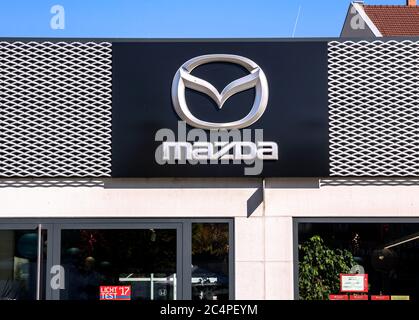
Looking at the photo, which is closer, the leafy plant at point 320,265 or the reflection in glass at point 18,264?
the reflection in glass at point 18,264

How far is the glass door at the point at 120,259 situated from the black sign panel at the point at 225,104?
0.83 meters

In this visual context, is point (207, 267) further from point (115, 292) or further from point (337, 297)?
point (337, 297)

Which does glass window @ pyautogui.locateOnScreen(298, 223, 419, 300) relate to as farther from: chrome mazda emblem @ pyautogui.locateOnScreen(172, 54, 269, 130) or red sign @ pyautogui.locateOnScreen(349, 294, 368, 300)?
chrome mazda emblem @ pyautogui.locateOnScreen(172, 54, 269, 130)

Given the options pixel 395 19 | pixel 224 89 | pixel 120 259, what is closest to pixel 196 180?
pixel 224 89

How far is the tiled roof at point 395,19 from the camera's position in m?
26.0

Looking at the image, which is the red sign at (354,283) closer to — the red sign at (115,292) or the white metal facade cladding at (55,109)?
the red sign at (115,292)

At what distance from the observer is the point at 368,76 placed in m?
9.17

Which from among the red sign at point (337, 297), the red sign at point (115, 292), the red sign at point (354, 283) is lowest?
the red sign at point (337, 297)

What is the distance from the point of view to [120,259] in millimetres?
8961

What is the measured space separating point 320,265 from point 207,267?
1592 millimetres

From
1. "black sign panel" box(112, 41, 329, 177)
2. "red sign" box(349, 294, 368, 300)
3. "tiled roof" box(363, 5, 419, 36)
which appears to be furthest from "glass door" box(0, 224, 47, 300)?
"tiled roof" box(363, 5, 419, 36)

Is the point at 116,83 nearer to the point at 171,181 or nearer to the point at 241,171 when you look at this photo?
the point at 171,181

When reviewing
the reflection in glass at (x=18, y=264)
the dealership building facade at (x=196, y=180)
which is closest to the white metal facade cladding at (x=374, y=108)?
the dealership building facade at (x=196, y=180)
